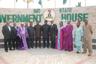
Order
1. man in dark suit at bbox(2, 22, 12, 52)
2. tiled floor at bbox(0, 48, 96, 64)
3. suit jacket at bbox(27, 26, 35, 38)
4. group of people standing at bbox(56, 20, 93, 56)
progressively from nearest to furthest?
tiled floor at bbox(0, 48, 96, 64) → group of people standing at bbox(56, 20, 93, 56) → man in dark suit at bbox(2, 22, 12, 52) → suit jacket at bbox(27, 26, 35, 38)

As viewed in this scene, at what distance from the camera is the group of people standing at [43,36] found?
53.1 ft

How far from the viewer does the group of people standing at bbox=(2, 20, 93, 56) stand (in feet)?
53.1

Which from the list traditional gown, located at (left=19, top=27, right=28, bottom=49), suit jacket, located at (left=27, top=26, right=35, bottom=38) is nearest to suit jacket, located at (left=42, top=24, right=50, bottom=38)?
suit jacket, located at (left=27, top=26, right=35, bottom=38)

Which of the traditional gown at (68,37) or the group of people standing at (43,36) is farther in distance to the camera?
the traditional gown at (68,37)

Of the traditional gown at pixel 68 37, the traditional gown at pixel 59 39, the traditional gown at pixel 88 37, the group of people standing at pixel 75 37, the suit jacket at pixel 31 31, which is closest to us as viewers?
the traditional gown at pixel 88 37

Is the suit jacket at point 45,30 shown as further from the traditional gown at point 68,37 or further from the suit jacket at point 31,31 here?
the traditional gown at point 68,37

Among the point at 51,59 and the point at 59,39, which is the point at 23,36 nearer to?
the point at 59,39

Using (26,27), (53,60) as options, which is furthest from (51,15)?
(53,60)

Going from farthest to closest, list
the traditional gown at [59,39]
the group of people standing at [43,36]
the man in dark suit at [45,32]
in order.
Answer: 1. the man in dark suit at [45,32]
2. the traditional gown at [59,39]
3. the group of people standing at [43,36]

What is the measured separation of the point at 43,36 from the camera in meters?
18.1

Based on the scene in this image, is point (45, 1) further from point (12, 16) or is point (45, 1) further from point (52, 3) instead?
point (12, 16)

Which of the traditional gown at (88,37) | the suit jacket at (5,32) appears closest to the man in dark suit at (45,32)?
the suit jacket at (5,32)

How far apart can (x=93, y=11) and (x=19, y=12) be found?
14.2 ft

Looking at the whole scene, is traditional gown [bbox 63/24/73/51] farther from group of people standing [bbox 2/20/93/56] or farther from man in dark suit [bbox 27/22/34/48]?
man in dark suit [bbox 27/22/34/48]
